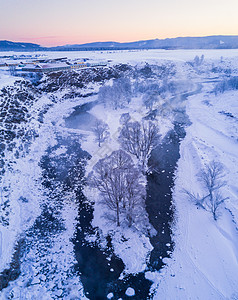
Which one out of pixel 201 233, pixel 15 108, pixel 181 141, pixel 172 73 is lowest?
pixel 201 233

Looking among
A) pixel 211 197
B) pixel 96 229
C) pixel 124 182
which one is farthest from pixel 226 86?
pixel 96 229

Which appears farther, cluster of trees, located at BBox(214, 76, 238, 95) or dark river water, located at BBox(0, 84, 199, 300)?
cluster of trees, located at BBox(214, 76, 238, 95)

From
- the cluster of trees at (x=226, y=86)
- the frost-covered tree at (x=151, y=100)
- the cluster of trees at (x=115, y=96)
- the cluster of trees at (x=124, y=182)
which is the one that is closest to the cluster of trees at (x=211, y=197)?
the cluster of trees at (x=124, y=182)

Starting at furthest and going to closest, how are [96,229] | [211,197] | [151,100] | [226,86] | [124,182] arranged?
[226,86], [151,100], [211,197], [124,182], [96,229]

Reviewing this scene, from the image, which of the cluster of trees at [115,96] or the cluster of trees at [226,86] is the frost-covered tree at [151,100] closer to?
the cluster of trees at [115,96]

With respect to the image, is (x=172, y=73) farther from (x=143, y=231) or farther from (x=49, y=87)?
(x=143, y=231)

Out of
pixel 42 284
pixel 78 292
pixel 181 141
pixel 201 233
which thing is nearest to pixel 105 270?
pixel 78 292

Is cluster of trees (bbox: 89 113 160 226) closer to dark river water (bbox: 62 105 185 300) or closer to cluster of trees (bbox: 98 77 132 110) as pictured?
dark river water (bbox: 62 105 185 300)

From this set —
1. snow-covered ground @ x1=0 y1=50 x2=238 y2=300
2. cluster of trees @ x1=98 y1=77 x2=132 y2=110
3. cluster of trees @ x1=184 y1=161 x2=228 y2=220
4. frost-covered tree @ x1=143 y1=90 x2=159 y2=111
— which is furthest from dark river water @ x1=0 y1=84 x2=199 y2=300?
cluster of trees @ x1=98 y1=77 x2=132 y2=110

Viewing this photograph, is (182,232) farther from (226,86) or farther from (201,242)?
(226,86)

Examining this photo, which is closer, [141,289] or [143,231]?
[141,289]

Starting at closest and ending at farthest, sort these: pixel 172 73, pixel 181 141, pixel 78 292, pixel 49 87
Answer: pixel 78 292 → pixel 181 141 → pixel 49 87 → pixel 172 73
